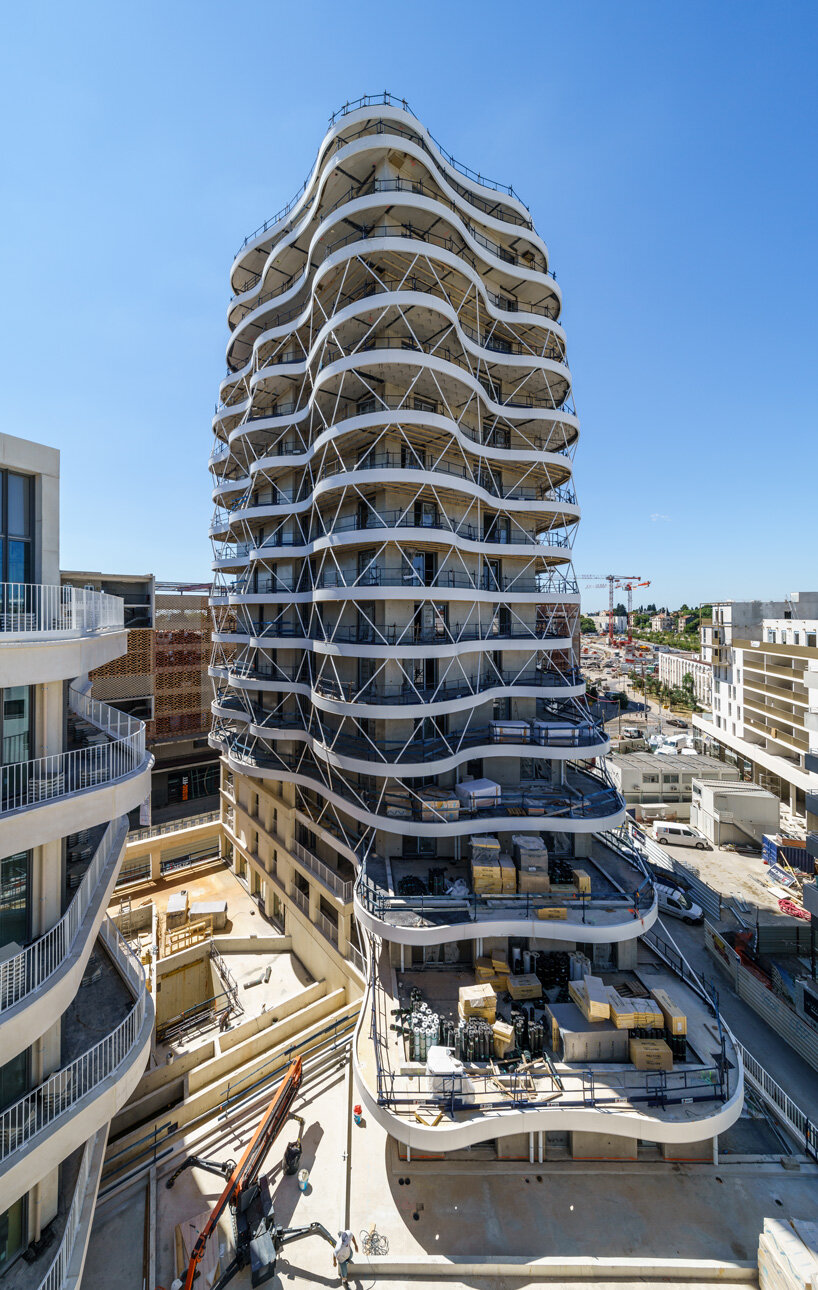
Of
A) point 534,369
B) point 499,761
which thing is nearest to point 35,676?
point 499,761

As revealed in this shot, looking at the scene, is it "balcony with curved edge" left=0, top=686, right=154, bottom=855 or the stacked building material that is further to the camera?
the stacked building material

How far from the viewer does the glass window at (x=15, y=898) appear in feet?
26.8

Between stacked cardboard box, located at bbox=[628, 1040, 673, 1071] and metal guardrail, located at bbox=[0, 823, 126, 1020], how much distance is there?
12100 millimetres

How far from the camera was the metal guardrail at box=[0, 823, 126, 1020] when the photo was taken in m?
7.36

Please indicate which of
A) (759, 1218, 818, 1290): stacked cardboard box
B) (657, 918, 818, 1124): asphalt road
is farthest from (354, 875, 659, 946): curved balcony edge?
(657, 918, 818, 1124): asphalt road

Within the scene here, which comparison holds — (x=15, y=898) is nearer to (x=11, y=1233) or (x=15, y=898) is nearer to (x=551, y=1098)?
(x=11, y=1233)

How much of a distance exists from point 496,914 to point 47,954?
10.5 meters

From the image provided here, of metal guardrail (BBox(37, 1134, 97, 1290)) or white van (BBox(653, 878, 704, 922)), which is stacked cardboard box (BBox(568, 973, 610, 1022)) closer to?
metal guardrail (BBox(37, 1134, 97, 1290))

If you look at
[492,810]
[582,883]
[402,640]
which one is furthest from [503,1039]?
[402,640]

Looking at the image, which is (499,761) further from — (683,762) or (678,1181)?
A: (683,762)

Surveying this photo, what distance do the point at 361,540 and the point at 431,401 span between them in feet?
23.6

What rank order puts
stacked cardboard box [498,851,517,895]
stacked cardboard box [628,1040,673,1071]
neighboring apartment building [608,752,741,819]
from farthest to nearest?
neighboring apartment building [608,752,741,819] < stacked cardboard box [498,851,517,895] < stacked cardboard box [628,1040,673,1071]

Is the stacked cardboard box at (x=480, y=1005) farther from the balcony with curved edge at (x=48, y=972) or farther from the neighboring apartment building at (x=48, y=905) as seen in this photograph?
the balcony with curved edge at (x=48, y=972)

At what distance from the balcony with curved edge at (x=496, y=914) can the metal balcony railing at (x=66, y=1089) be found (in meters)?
6.08
